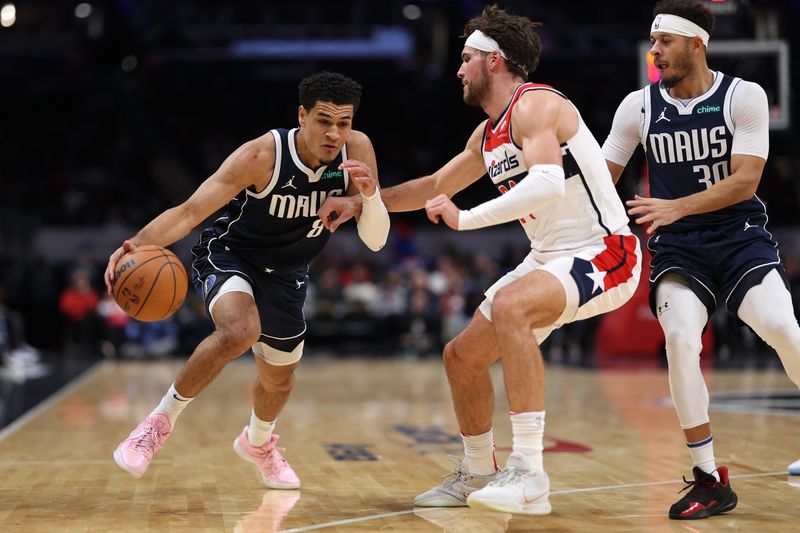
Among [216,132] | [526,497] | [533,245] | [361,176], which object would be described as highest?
[361,176]

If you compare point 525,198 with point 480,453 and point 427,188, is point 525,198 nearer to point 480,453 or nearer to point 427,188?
point 427,188

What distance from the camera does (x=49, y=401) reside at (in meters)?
9.47

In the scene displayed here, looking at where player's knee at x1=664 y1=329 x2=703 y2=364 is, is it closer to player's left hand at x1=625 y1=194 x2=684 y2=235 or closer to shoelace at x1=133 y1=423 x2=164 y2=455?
player's left hand at x1=625 y1=194 x2=684 y2=235

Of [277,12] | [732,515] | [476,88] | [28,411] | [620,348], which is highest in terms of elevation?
[277,12]

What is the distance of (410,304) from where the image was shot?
53.7ft

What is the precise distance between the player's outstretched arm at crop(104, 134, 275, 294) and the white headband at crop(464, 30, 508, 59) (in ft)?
3.60

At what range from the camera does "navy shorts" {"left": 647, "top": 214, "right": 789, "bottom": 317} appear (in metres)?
4.18

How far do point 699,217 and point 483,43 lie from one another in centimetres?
119

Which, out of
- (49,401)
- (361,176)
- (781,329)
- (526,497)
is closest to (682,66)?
(781,329)

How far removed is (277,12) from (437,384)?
464 inches

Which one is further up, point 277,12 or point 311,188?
point 277,12

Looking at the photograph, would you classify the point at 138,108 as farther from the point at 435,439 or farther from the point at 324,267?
the point at 435,439

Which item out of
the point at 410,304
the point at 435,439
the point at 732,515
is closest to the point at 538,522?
the point at 732,515

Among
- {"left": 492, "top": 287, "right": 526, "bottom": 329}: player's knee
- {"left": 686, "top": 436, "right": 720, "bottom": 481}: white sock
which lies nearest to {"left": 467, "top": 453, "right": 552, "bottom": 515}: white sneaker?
{"left": 492, "top": 287, "right": 526, "bottom": 329}: player's knee
